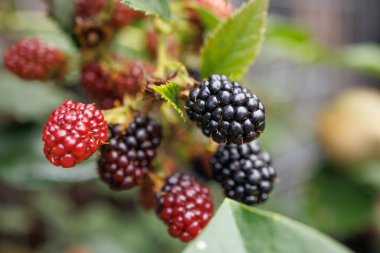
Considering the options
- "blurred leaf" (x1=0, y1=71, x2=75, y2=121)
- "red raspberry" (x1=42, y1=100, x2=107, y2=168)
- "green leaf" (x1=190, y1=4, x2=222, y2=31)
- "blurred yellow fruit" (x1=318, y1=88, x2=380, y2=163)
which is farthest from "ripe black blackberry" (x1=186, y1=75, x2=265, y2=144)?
"blurred yellow fruit" (x1=318, y1=88, x2=380, y2=163)

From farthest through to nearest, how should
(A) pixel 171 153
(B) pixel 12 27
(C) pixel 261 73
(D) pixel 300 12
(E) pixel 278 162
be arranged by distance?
(D) pixel 300 12
(E) pixel 278 162
(C) pixel 261 73
(B) pixel 12 27
(A) pixel 171 153

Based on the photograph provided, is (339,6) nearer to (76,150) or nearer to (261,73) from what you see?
(261,73)

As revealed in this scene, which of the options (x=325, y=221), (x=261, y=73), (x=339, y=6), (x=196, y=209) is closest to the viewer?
(x=196, y=209)

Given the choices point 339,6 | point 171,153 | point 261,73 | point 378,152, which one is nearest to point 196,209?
point 171,153

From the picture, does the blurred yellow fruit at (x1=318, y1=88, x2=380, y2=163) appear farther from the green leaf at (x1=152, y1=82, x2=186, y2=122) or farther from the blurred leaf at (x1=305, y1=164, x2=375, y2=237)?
the green leaf at (x1=152, y1=82, x2=186, y2=122)

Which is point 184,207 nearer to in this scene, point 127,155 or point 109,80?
point 127,155

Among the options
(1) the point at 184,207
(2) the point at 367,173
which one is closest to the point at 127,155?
(1) the point at 184,207
